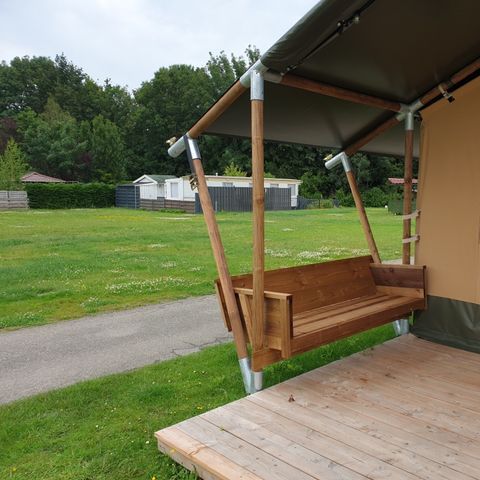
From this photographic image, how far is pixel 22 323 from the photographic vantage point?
5418 mm

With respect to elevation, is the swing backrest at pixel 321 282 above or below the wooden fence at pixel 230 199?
below

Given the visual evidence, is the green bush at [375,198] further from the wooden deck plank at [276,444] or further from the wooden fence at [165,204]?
the wooden deck plank at [276,444]

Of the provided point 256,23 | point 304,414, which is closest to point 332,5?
point 304,414

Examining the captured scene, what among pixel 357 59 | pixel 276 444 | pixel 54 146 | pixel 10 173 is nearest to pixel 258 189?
pixel 357 59

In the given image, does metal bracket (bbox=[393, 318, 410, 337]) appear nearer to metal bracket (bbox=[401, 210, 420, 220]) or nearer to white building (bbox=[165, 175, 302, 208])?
metal bracket (bbox=[401, 210, 420, 220])

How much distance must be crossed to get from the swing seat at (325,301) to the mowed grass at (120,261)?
2966 millimetres

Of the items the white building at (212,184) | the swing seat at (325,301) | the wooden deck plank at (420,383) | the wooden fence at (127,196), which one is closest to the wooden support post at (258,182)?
the swing seat at (325,301)

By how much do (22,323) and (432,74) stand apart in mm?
5058

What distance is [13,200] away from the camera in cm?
3209

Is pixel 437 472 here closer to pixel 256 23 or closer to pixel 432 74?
pixel 432 74

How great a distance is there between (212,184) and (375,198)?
1670 cm

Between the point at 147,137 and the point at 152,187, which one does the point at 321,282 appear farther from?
the point at 147,137

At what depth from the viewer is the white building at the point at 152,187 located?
35000 mm

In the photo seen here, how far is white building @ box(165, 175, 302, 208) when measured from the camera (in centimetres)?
3008
